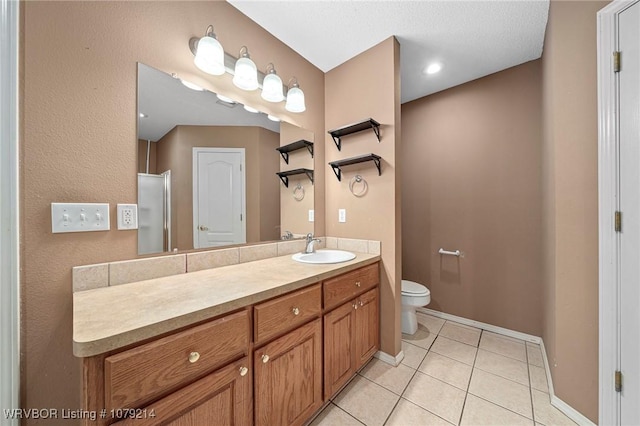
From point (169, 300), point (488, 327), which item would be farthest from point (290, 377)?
point (488, 327)

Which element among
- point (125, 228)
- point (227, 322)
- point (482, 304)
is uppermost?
point (125, 228)

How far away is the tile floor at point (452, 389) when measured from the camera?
1273 millimetres

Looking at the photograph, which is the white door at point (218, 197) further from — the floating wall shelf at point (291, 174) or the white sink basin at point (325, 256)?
the white sink basin at point (325, 256)

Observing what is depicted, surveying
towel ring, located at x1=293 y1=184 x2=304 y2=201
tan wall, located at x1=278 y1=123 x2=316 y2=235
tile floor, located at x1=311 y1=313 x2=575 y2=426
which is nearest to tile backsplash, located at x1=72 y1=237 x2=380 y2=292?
tan wall, located at x1=278 y1=123 x2=316 y2=235

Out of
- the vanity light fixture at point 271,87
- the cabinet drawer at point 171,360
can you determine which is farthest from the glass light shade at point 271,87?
the cabinet drawer at point 171,360

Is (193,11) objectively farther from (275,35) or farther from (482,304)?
(482,304)

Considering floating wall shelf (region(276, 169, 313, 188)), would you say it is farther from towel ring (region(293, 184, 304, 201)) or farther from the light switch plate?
the light switch plate

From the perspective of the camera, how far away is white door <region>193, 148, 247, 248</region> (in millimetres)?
1383

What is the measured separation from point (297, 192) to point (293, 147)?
0.37 meters

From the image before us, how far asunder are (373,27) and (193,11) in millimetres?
1184

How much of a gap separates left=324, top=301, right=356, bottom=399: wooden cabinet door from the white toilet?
838 mm

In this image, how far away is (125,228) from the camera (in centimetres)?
106

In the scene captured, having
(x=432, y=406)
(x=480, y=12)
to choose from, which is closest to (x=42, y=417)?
(x=432, y=406)

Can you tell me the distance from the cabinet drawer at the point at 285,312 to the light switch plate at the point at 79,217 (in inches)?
31.0
